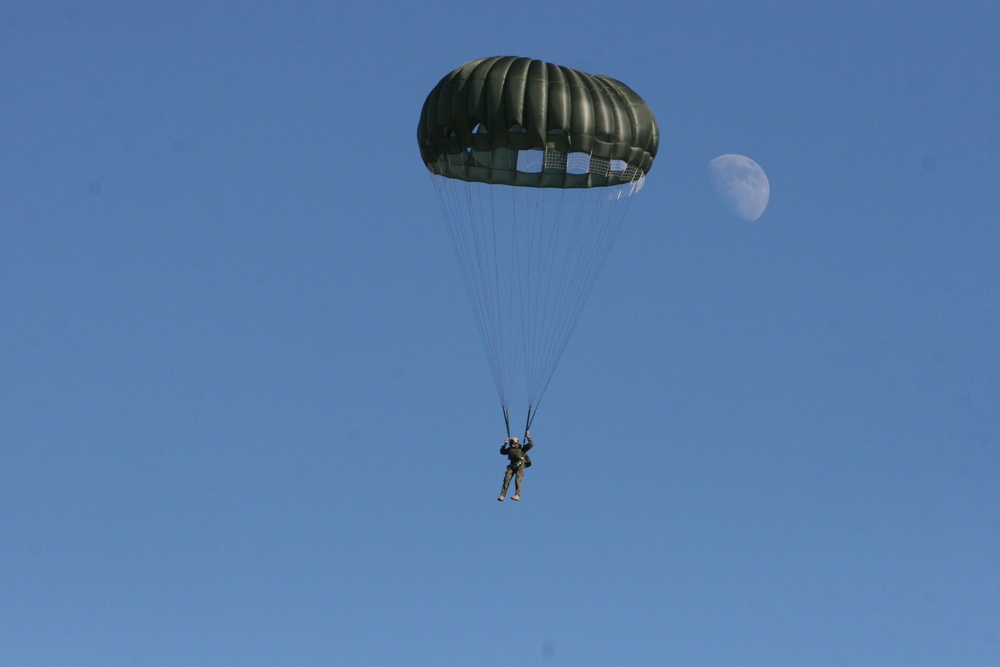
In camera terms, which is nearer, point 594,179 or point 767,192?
point 594,179

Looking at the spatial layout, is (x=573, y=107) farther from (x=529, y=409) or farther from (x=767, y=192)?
(x=767, y=192)

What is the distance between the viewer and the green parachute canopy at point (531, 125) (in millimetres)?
56875

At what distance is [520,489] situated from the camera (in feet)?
188

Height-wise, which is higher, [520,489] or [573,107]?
[573,107]

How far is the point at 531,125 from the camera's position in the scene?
56906mm

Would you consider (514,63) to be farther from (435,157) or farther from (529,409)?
(529,409)

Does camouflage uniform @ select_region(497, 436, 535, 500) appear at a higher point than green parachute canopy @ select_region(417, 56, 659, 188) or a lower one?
lower

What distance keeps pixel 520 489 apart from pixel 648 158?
9.17 m

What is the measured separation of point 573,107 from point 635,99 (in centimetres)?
229

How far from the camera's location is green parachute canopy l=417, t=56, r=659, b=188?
56875 mm

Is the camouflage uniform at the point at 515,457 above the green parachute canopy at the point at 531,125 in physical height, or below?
below

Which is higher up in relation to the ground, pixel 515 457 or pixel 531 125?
pixel 531 125

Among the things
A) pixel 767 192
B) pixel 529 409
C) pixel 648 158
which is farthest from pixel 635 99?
pixel 767 192

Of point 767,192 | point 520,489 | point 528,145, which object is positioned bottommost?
point 520,489
